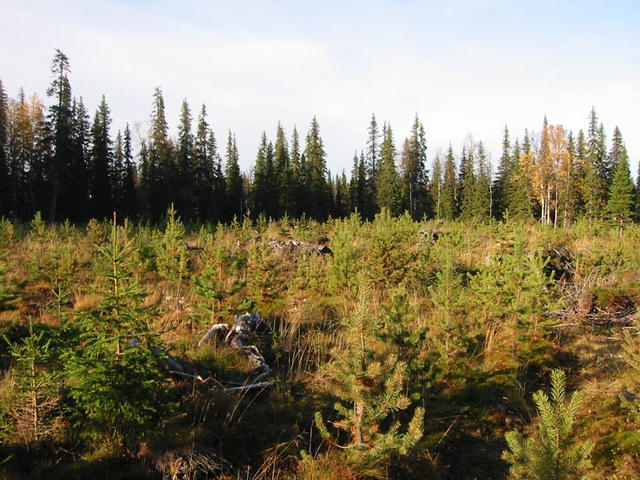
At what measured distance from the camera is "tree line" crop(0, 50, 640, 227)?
32125mm

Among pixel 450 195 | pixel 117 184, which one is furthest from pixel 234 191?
pixel 450 195

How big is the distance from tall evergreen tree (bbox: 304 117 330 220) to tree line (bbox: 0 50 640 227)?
15 cm

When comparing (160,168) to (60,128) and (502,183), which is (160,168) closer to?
(60,128)

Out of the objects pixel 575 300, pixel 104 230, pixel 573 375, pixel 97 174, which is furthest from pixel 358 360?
pixel 97 174

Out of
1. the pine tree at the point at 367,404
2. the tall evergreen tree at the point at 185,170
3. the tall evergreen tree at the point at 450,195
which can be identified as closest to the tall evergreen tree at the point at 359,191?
the tall evergreen tree at the point at 450,195

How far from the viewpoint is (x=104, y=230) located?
15.2m

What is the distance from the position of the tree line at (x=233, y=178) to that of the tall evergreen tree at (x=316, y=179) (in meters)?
0.15

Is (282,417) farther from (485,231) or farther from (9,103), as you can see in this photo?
(9,103)

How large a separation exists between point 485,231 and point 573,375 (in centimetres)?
1329

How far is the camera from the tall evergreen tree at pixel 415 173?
49.6 m

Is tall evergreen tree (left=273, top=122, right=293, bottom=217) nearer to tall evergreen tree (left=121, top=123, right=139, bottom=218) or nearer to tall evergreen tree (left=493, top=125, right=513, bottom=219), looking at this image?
tall evergreen tree (left=121, top=123, right=139, bottom=218)

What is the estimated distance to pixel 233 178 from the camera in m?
43.6

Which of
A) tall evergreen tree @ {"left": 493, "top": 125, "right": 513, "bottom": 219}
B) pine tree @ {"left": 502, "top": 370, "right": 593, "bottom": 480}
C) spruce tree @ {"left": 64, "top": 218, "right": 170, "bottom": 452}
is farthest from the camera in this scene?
tall evergreen tree @ {"left": 493, "top": 125, "right": 513, "bottom": 219}

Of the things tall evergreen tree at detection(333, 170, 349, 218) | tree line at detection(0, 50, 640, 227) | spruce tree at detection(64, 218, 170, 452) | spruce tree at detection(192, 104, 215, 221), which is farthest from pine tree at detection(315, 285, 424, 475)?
tall evergreen tree at detection(333, 170, 349, 218)
